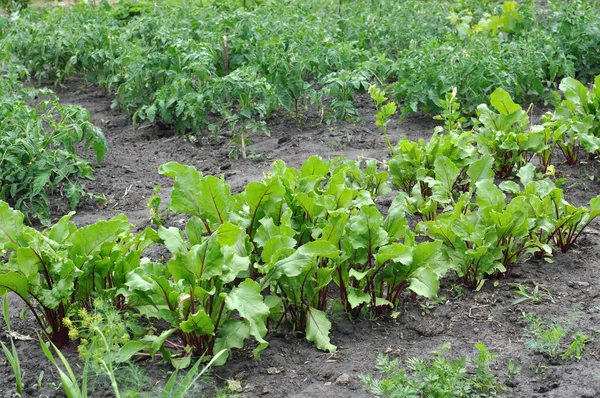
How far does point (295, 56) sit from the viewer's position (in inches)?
262

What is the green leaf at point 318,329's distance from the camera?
3.60 meters

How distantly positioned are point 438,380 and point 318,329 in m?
0.70

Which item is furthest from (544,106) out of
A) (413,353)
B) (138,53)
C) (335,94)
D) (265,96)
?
(413,353)

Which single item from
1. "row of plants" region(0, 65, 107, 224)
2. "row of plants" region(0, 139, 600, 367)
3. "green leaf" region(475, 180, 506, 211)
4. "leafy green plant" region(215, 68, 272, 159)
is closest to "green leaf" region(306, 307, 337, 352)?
"row of plants" region(0, 139, 600, 367)

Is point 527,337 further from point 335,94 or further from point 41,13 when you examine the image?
point 41,13

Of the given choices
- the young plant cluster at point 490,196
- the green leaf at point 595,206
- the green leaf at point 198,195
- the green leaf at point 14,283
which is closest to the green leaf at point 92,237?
the green leaf at point 14,283

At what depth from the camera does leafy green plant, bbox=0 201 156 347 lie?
11.4 feet

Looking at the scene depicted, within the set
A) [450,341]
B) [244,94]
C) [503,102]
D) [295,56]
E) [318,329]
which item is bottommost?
[450,341]

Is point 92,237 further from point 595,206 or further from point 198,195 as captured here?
point 595,206

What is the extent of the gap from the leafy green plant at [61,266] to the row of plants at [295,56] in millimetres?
2620

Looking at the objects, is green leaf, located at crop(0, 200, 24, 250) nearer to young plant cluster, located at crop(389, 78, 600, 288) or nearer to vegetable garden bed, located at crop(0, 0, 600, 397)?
vegetable garden bed, located at crop(0, 0, 600, 397)

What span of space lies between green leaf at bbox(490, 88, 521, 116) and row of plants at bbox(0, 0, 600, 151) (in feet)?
3.21

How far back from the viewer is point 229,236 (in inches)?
143

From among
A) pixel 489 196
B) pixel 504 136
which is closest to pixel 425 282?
pixel 489 196
